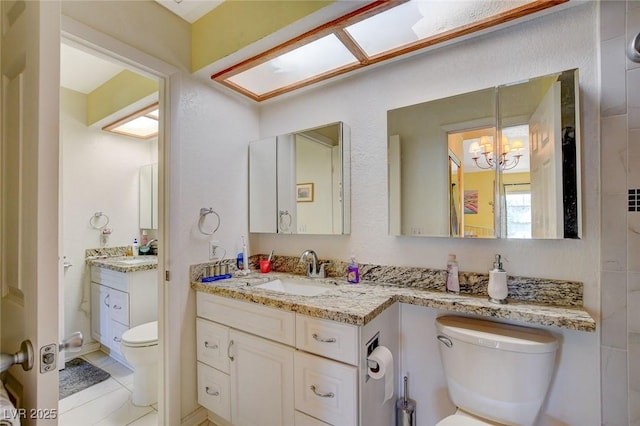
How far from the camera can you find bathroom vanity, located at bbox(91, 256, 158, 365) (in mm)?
2318

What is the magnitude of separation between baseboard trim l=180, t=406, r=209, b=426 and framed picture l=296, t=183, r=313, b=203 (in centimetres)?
145

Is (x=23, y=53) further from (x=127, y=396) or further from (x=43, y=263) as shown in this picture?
(x=127, y=396)

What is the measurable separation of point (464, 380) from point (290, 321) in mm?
795

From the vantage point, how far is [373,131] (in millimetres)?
1718

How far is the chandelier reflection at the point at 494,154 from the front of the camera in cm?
129

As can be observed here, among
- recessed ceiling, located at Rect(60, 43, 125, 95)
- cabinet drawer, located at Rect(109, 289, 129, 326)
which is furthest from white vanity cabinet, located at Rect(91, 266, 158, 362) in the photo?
recessed ceiling, located at Rect(60, 43, 125, 95)

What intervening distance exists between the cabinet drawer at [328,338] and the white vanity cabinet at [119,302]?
178 cm

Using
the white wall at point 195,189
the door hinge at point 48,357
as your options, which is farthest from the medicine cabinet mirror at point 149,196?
the door hinge at point 48,357

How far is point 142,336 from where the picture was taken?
6.31 feet

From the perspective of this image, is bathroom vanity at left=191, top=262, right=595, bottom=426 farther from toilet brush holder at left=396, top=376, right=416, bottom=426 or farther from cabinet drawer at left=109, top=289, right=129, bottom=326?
cabinet drawer at left=109, top=289, right=129, bottom=326

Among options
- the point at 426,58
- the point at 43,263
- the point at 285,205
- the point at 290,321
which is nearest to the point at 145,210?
the point at 285,205

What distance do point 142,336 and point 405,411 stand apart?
1738 millimetres

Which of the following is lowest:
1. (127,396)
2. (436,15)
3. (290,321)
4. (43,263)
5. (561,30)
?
(127,396)

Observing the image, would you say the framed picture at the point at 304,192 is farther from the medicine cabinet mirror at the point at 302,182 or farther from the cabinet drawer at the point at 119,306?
the cabinet drawer at the point at 119,306
